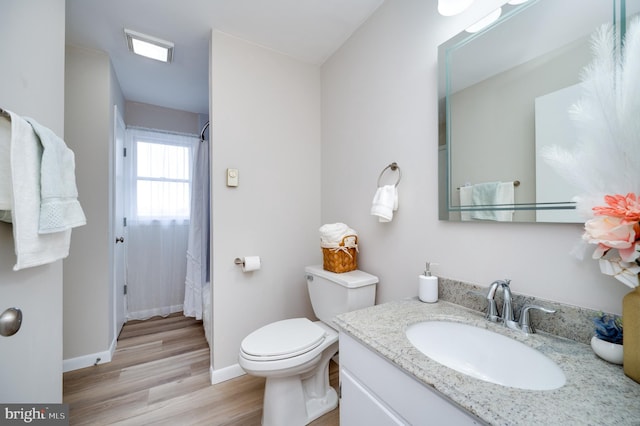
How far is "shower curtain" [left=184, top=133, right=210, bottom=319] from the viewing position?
7.70 ft

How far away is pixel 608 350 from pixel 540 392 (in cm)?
28

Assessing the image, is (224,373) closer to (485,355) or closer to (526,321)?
(485,355)

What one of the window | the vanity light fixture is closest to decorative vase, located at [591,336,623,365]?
the vanity light fixture

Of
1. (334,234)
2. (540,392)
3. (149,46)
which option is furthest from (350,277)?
(149,46)

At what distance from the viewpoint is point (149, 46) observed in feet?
6.03

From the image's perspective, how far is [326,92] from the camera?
2.06m

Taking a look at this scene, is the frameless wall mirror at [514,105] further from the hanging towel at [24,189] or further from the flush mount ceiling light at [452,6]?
the hanging towel at [24,189]

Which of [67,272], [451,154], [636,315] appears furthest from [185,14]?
[636,315]

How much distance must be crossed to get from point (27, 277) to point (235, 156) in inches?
47.9

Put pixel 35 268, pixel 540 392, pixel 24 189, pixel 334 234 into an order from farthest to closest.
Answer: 1. pixel 334 234
2. pixel 35 268
3. pixel 24 189
4. pixel 540 392

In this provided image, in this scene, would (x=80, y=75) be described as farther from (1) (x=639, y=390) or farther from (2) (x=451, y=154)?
(1) (x=639, y=390)

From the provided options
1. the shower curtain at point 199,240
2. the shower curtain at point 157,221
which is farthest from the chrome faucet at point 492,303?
the shower curtain at point 157,221

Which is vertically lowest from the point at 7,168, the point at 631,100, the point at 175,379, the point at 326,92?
the point at 175,379

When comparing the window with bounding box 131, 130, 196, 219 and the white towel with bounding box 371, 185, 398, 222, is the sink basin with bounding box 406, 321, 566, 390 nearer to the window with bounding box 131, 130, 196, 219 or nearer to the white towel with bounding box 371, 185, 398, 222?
the white towel with bounding box 371, 185, 398, 222
